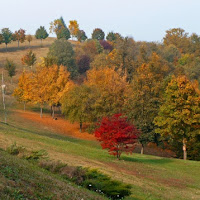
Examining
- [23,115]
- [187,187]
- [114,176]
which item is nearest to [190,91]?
[187,187]

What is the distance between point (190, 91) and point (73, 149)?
18.2m

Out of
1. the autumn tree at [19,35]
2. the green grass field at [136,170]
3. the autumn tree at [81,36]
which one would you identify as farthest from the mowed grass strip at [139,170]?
the autumn tree at [81,36]

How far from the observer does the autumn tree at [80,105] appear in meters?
57.1

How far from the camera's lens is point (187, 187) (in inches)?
1009

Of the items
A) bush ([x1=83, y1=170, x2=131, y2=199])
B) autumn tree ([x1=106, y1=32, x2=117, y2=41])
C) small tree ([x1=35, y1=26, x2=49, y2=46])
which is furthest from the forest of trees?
autumn tree ([x1=106, y1=32, x2=117, y2=41])

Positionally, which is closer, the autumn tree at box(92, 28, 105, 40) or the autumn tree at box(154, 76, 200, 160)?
the autumn tree at box(154, 76, 200, 160)

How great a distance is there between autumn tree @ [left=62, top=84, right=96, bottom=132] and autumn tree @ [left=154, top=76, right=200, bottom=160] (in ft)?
51.6

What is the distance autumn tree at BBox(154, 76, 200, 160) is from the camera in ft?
140

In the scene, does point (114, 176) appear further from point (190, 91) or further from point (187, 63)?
point (187, 63)

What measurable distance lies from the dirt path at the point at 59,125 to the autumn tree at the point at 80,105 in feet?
6.51

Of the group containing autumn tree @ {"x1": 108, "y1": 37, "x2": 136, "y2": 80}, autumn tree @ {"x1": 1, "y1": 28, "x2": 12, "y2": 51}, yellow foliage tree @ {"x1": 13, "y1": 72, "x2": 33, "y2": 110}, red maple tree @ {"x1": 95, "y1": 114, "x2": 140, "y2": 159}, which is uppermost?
autumn tree @ {"x1": 1, "y1": 28, "x2": 12, "y2": 51}

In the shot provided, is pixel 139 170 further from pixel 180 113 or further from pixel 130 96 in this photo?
pixel 130 96

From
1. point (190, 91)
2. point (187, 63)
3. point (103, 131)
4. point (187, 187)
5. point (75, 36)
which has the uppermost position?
point (75, 36)

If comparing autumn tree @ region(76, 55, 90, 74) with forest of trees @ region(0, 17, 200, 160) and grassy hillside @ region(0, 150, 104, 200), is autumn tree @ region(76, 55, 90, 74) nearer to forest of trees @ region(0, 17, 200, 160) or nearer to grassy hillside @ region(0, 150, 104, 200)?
forest of trees @ region(0, 17, 200, 160)
